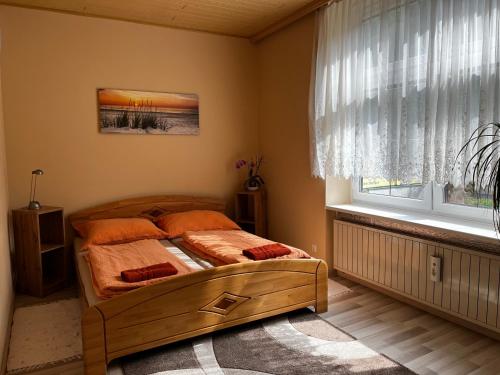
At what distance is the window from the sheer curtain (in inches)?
10.1

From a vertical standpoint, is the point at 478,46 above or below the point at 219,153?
above

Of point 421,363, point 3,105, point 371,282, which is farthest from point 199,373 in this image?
point 3,105

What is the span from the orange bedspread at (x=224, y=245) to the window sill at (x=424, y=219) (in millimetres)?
678

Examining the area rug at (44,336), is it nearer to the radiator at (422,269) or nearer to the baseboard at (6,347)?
the baseboard at (6,347)

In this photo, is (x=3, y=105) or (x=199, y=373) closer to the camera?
(x=199, y=373)

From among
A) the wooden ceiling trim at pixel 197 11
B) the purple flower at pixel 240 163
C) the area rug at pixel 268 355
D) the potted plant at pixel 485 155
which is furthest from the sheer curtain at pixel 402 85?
the area rug at pixel 268 355

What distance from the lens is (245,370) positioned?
215 cm

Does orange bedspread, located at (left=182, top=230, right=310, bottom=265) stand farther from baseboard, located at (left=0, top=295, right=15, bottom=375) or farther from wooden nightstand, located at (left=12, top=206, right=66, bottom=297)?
baseboard, located at (left=0, top=295, right=15, bottom=375)

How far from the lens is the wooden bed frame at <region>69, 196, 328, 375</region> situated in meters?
2.11

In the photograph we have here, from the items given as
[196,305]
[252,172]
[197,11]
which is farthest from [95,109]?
[196,305]

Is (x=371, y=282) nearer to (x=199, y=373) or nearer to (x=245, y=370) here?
(x=245, y=370)

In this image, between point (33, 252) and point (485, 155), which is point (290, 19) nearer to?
point (485, 155)

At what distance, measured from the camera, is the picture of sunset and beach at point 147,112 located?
150 inches

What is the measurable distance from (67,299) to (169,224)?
3.51 feet
